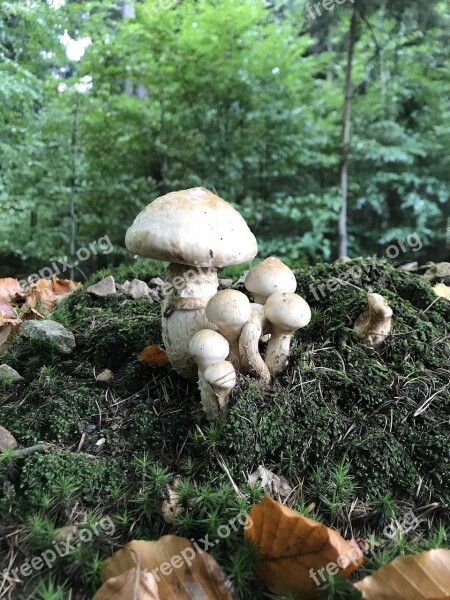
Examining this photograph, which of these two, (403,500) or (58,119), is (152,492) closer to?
(403,500)

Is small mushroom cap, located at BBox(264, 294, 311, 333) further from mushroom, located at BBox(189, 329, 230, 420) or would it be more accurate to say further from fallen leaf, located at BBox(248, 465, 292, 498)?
fallen leaf, located at BBox(248, 465, 292, 498)

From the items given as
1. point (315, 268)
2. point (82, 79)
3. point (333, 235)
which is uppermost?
point (82, 79)

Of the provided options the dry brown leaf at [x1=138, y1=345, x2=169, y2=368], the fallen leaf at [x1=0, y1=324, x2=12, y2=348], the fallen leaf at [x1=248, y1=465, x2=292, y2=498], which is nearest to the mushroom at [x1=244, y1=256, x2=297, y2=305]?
the dry brown leaf at [x1=138, y1=345, x2=169, y2=368]

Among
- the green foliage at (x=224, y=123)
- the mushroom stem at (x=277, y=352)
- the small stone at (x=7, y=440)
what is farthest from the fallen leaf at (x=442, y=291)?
the green foliage at (x=224, y=123)

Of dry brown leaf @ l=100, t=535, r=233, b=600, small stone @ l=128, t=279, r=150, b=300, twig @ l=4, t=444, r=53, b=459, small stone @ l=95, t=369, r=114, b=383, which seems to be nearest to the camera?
dry brown leaf @ l=100, t=535, r=233, b=600

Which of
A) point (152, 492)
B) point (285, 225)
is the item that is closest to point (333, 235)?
point (285, 225)

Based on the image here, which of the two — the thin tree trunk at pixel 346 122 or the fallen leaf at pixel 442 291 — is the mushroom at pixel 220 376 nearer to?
the fallen leaf at pixel 442 291

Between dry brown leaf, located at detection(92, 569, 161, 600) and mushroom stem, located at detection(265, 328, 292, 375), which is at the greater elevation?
mushroom stem, located at detection(265, 328, 292, 375)
